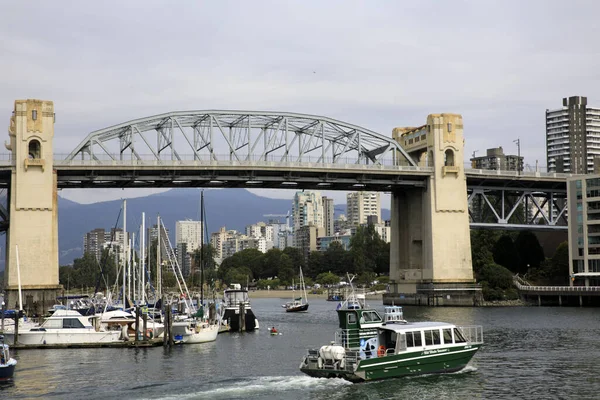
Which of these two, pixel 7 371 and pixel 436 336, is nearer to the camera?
pixel 436 336

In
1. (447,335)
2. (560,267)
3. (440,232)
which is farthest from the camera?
(560,267)

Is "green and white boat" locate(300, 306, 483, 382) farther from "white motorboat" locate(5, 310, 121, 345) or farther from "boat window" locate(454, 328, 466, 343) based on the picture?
"white motorboat" locate(5, 310, 121, 345)

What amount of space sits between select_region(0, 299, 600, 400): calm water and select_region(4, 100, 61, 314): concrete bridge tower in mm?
27627

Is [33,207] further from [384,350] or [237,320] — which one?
[384,350]

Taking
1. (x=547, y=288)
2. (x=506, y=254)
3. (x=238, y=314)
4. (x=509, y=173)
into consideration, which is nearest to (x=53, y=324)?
(x=238, y=314)

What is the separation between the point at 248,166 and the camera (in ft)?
364

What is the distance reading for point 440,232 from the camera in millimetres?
118562

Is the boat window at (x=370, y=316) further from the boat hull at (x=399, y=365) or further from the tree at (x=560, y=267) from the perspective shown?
the tree at (x=560, y=267)

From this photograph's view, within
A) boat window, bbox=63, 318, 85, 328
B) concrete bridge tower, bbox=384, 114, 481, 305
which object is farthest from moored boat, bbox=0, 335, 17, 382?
concrete bridge tower, bbox=384, 114, 481, 305

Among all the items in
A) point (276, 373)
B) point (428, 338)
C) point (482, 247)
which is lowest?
point (276, 373)

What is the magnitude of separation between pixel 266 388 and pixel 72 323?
2883cm

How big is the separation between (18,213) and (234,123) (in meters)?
32.6

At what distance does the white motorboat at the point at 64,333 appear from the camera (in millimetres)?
69250

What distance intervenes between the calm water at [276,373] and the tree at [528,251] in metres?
67.7
